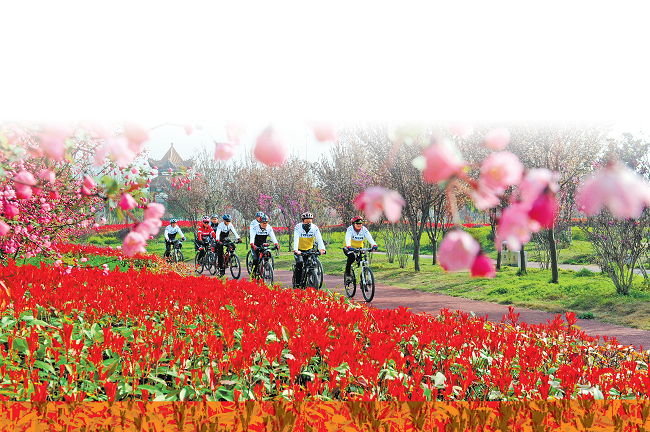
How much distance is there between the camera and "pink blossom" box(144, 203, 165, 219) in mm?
1997

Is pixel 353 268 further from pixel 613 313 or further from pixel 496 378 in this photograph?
pixel 496 378

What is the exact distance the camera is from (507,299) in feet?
30.9

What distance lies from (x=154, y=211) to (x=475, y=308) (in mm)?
7783

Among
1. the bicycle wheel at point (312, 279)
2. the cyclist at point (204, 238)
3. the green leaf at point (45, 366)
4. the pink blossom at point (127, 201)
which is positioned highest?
the pink blossom at point (127, 201)

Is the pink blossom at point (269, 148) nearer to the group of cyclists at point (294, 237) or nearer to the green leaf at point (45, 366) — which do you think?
the green leaf at point (45, 366)

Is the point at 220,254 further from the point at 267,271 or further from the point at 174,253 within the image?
the point at 174,253

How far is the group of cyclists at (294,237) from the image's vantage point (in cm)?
914

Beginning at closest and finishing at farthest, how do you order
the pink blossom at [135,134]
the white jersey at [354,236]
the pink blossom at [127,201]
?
the pink blossom at [135,134] → the pink blossom at [127,201] → the white jersey at [354,236]

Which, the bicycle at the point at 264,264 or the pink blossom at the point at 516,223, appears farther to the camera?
the bicycle at the point at 264,264

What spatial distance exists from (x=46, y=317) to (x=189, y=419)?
2.90 m

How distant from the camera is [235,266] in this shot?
13062mm

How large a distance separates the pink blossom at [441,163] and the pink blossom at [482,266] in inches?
10.4

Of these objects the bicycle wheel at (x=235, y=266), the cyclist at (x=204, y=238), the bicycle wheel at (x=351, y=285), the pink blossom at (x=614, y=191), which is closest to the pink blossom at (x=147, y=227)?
the pink blossom at (x=614, y=191)

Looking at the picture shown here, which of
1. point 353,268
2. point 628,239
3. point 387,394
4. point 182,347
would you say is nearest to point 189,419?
point 182,347
